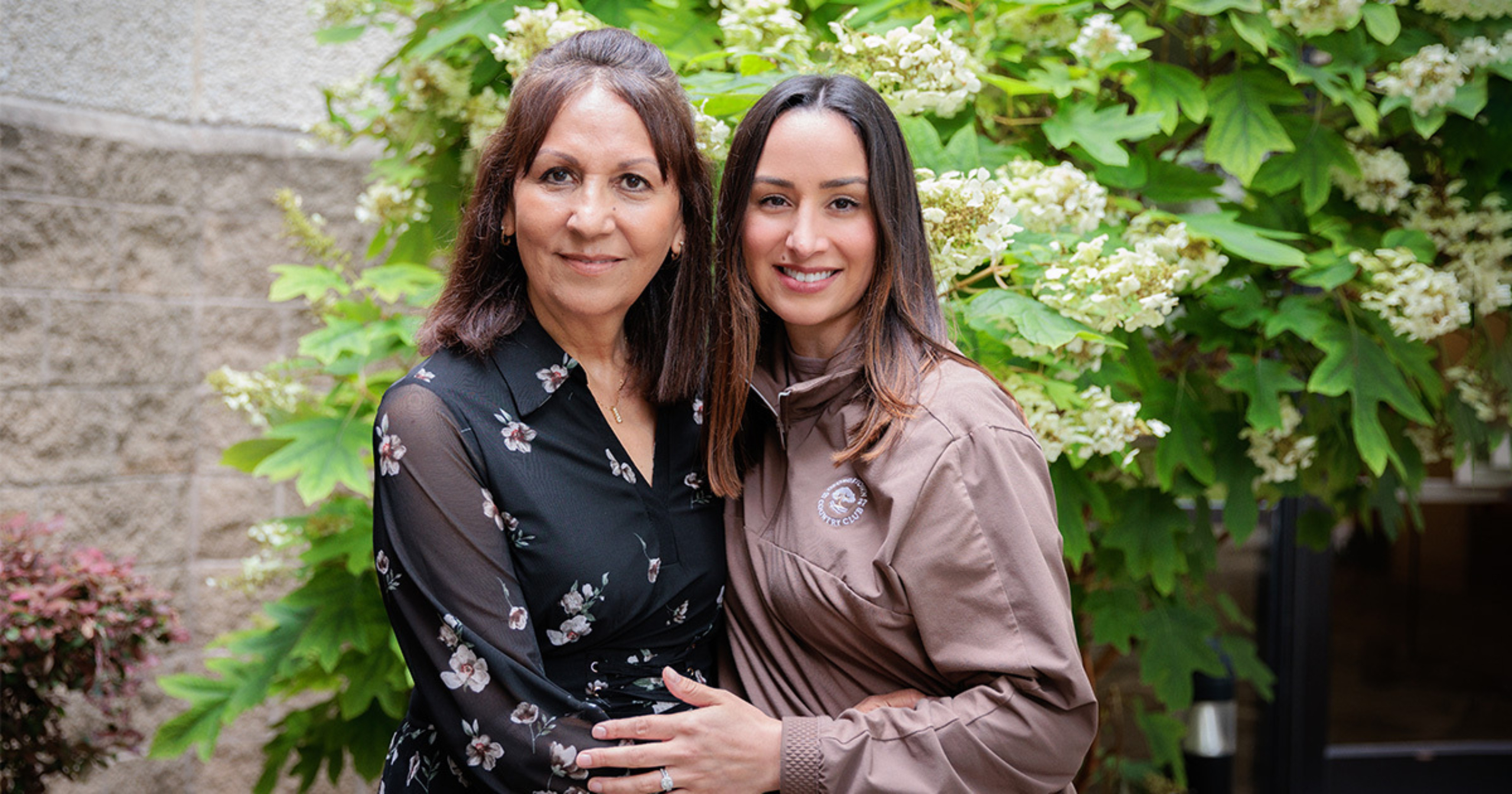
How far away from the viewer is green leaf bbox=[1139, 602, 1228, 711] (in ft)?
10.2

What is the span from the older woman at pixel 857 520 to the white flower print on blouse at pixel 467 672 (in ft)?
0.61

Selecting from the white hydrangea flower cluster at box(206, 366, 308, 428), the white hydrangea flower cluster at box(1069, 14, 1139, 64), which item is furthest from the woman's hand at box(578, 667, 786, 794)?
the white hydrangea flower cluster at box(1069, 14, 1139, 64)

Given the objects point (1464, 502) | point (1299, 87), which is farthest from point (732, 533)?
point (1464, 502)

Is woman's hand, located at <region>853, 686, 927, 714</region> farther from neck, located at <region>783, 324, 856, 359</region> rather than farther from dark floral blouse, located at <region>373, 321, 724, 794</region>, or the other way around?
neck, located at <region>783, 324, 856, 359</region>

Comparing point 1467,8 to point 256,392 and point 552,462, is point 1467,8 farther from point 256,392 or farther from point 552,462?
point 256,392

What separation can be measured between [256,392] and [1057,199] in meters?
1.87

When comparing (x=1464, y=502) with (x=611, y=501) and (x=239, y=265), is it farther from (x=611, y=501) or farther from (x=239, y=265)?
(x=239, y=265)

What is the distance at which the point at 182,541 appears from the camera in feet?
13.2

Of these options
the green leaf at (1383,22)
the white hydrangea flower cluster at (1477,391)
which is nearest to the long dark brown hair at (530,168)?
the green leaf at (1383,22)

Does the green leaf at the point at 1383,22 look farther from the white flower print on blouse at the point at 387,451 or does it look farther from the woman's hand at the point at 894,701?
the white flower print on blouse at the point at 387,451

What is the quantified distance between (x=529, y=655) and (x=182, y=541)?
2.85 metres

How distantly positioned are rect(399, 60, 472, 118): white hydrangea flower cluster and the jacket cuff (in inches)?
69.3

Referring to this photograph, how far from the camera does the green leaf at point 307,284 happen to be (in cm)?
277

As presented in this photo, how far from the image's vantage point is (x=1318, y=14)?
250 centimetres
